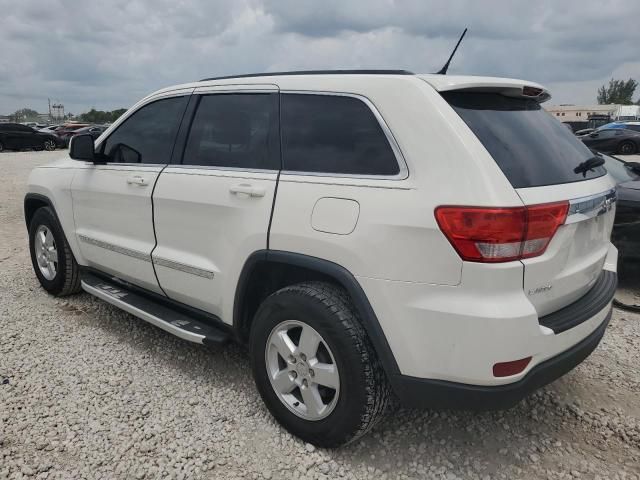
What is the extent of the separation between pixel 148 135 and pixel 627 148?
24.1 meters

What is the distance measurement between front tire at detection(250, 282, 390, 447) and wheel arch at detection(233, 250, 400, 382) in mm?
83

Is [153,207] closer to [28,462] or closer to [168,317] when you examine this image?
[168,317]

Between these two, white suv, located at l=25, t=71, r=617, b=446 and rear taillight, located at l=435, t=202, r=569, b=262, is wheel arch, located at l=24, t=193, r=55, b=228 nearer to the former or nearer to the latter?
white suv, located at l=25, t=71, r=617, b=446

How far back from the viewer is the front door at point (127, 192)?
3.44m

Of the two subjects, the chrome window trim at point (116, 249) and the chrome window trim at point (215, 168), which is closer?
the chrome window trim at point (215, 168)

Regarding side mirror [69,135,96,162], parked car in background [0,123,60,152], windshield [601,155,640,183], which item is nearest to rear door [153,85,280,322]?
side mirror [69,135,96,162]

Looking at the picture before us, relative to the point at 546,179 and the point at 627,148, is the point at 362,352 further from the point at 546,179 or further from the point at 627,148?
the point at 627,148

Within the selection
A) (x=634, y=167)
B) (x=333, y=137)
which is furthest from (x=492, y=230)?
(x=634, y=167)

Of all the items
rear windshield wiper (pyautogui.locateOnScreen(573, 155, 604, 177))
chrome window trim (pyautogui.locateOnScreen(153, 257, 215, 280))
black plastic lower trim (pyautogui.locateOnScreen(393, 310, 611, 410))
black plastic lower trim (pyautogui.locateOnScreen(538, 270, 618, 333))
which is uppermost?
rear windshield wiper (pyautogui.locateOnScreen(573, 155, 604, 177))

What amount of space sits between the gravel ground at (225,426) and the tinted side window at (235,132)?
54.5 inches

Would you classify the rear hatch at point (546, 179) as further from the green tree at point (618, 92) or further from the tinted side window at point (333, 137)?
the green tree at point (618, 92)

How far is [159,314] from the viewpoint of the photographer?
11.0 ft

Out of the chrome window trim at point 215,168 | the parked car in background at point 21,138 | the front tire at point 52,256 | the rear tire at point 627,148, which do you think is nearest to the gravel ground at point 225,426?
the front tire at point 52,256

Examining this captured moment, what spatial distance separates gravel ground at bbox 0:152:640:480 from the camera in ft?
8.36
